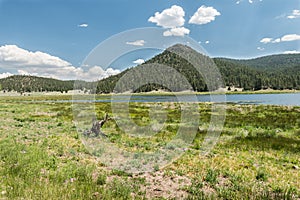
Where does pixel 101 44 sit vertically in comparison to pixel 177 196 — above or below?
above

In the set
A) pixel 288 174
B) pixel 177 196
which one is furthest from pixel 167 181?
pixel 288 174

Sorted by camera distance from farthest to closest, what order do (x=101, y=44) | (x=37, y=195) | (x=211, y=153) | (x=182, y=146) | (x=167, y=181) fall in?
1. (x=182, y=146)
2. (x=211, y=153)
3. (x=101, y=44)
4. (x=167, y=181)
5. (x=37, y=195)

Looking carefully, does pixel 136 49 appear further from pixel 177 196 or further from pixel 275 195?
pixel 275 195

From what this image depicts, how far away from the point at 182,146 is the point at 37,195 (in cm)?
1111

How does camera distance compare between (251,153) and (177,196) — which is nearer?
(177,196)

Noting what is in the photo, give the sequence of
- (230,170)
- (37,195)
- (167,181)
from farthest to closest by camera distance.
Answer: (230,170), (167,181), (37,195)

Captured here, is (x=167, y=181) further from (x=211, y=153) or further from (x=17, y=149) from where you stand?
(x=17, y=149)

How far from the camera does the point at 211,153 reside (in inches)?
573

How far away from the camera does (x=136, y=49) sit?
1177cm

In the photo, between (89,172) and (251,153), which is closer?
(89,172)

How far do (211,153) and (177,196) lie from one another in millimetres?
6993

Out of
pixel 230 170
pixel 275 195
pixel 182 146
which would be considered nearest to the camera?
pixel 275 195

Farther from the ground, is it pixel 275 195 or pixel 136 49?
pixel 136 49

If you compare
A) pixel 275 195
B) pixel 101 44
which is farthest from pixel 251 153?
pixel 101 44
